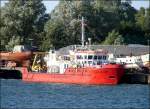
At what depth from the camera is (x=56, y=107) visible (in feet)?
190

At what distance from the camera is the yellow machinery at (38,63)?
93125 millimetres

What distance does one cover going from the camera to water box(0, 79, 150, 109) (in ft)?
199

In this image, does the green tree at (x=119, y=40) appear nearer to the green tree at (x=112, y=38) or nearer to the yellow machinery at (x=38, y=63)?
the green tree at (x=112, y=38)

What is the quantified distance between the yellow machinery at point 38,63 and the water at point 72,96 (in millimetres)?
6320

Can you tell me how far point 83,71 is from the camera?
8431 centimetres

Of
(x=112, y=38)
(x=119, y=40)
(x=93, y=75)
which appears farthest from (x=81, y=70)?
(x=112, y=38)

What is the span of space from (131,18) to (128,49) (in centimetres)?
4283

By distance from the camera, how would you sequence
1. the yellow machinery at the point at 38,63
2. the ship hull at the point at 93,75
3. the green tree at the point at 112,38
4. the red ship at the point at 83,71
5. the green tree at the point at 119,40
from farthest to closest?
the green tree at the point at 112,38, the green tree at the point at 119,40, the yellow machinery at the point at 38,63, the red ship at the point at 83,71, the ship hull at the point at 93,75

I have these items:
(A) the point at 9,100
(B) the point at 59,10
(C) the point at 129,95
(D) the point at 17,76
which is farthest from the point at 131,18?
(A) the point at 9,100

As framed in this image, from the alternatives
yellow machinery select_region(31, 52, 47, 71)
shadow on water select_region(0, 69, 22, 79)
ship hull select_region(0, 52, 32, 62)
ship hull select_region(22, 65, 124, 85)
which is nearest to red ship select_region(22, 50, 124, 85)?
ship hull select_region(22, 65, 124, 85)

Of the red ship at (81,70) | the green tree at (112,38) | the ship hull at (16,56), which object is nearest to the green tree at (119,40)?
the green tree at (112,38)

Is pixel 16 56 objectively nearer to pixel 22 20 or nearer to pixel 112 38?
pixel 22 20

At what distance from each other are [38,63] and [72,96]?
28.1 m

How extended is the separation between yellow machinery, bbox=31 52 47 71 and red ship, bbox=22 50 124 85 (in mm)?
2739
